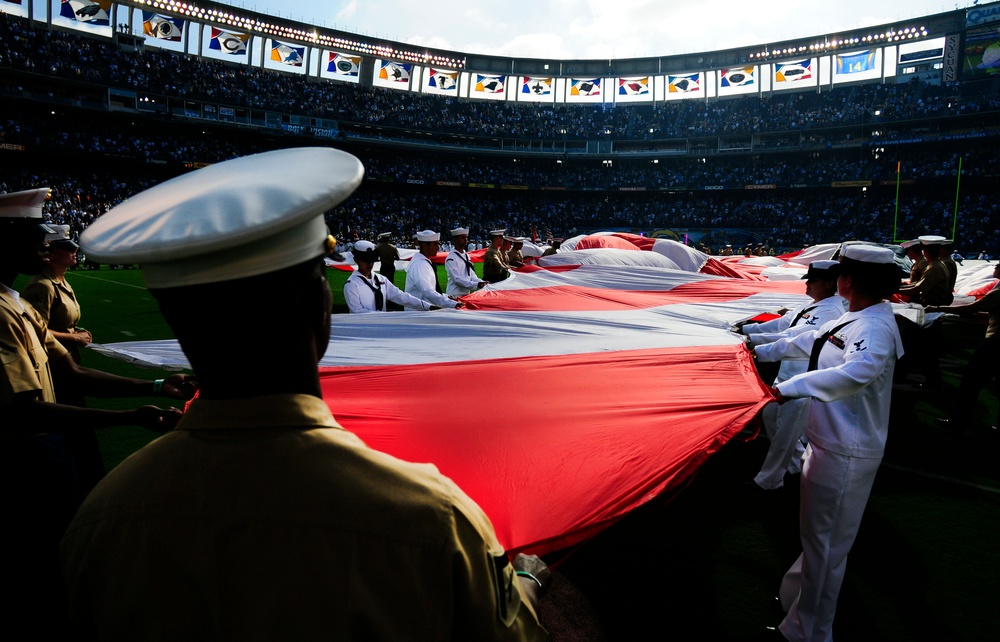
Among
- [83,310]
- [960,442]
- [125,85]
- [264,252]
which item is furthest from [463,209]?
[264,252]

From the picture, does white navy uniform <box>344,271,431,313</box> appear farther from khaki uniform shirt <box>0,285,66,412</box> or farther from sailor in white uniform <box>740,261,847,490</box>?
khaki uniform shirt <box>0,285,66,412</box>

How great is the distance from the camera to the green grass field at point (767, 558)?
3.09m

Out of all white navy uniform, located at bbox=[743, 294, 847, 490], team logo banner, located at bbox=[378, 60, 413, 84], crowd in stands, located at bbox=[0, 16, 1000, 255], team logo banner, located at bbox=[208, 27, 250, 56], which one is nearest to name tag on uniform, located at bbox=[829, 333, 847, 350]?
white navy uniform, located at bbox=[743, 294, 847, 490]

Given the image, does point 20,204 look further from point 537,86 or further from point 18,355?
point 537,86

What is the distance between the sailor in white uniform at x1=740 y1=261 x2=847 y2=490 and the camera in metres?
4.56

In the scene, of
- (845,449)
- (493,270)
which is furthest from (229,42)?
(845,449)

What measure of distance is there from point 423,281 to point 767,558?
5.03 m

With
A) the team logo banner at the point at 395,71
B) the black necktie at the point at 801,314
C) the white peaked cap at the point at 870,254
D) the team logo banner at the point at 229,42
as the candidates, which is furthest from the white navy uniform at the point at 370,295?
the team logo banner at the point at 395,71

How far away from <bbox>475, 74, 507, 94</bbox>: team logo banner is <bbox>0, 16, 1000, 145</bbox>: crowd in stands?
3.40 ft

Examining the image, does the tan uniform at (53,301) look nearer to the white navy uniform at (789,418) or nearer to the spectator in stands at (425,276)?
the spectator in stands at (425,276)

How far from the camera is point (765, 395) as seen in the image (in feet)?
9.94

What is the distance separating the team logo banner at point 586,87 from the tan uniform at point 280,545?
171ft

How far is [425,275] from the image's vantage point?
A: 7555 mm

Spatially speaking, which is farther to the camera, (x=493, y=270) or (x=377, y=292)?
(x=493, y=270)
